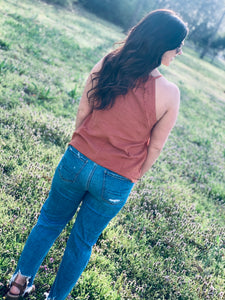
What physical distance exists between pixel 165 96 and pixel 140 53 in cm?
34

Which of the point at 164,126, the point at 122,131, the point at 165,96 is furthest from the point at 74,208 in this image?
the point at 165,96

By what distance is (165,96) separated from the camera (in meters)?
2.07

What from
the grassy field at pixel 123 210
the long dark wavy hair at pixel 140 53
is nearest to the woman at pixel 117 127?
the long dark wavy hair at pixel 140 53

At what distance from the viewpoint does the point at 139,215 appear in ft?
15.1

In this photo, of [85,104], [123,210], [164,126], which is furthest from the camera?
[123,210]

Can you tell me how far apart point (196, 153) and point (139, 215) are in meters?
4.26

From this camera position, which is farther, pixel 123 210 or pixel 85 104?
pixel 123 210

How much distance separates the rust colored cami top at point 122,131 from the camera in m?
2.07

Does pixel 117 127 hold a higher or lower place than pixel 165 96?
lower

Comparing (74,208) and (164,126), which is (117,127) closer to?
(164,126)

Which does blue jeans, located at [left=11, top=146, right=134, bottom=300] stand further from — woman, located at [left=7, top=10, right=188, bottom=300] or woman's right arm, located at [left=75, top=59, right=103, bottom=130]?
woman's right arm, located at [left=75, top=59, right=103, bottom=130]

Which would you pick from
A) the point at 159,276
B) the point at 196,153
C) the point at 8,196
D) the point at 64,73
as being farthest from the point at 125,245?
the point at 64,73

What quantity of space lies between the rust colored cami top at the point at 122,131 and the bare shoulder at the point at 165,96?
4cm

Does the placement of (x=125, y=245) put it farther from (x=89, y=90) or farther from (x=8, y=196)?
(x=89, y=90)
